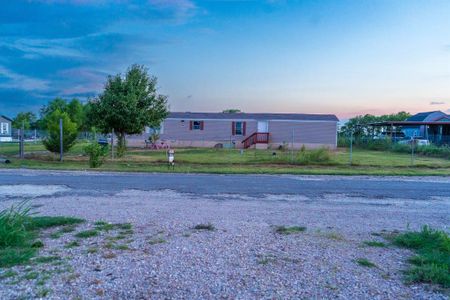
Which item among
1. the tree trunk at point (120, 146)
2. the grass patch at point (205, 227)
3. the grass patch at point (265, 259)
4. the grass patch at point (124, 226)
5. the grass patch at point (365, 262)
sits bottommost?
the grass patch at point (365, 262)

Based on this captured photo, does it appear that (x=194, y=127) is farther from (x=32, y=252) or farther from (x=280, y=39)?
(x=32, y=252)

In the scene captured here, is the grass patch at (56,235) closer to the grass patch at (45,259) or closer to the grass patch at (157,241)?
the grass patch at (45,259)

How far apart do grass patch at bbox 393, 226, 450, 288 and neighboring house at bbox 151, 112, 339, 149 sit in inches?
1009

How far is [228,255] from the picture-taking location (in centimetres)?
448

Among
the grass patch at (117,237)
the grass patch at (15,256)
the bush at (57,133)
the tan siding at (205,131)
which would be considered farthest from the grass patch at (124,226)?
the tan siding at (205,131)

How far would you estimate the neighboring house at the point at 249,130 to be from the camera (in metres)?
31.5

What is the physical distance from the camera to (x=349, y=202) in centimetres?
852

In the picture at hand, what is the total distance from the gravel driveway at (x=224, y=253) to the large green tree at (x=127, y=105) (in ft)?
41.9

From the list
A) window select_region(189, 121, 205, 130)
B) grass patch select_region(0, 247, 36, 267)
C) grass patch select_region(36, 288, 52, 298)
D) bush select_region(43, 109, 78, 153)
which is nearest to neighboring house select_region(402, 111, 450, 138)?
window select_region(189, 121, 205, 130)

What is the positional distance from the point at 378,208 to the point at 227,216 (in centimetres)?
364

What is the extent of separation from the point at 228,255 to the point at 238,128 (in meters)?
28.2

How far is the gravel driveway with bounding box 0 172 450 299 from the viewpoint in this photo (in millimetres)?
3486

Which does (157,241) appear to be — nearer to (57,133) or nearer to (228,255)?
(228,255)

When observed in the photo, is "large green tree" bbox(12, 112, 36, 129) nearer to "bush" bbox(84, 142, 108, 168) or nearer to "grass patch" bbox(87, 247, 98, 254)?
"bush" bbox(84, 142, 108, 168)
